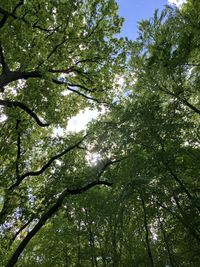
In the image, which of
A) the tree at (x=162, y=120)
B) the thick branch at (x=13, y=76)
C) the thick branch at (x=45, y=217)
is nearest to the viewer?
the tree at (x=162, y=120)

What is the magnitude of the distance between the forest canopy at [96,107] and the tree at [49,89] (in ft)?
0.16

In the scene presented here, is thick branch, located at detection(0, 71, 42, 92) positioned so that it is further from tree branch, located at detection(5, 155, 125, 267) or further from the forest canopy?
tree branch, located at detection(5, 155, 125, 267)

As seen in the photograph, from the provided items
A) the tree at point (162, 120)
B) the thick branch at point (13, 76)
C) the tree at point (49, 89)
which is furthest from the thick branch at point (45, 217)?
the thick branch at point (13, 76)

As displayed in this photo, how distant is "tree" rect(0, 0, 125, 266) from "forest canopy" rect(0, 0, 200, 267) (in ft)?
0.16

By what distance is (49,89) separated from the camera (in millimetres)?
13914

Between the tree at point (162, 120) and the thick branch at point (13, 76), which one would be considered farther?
the thick branch at point (13, 76)

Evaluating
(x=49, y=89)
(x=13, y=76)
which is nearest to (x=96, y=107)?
(x=49, y=89)

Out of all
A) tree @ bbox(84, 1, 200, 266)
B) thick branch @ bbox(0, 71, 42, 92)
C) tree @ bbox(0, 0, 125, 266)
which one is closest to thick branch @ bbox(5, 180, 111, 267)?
tree @ bbox(0, 0, 125, 266)

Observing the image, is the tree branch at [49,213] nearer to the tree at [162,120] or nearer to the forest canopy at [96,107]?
the forest canopy at [96,107]

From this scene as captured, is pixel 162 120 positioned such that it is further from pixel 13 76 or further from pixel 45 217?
pixel 45 217

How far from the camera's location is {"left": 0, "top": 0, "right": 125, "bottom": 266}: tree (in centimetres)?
1245

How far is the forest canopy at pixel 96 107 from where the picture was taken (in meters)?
10.4

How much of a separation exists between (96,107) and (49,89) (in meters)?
3.67

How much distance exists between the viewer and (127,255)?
2936 cm
